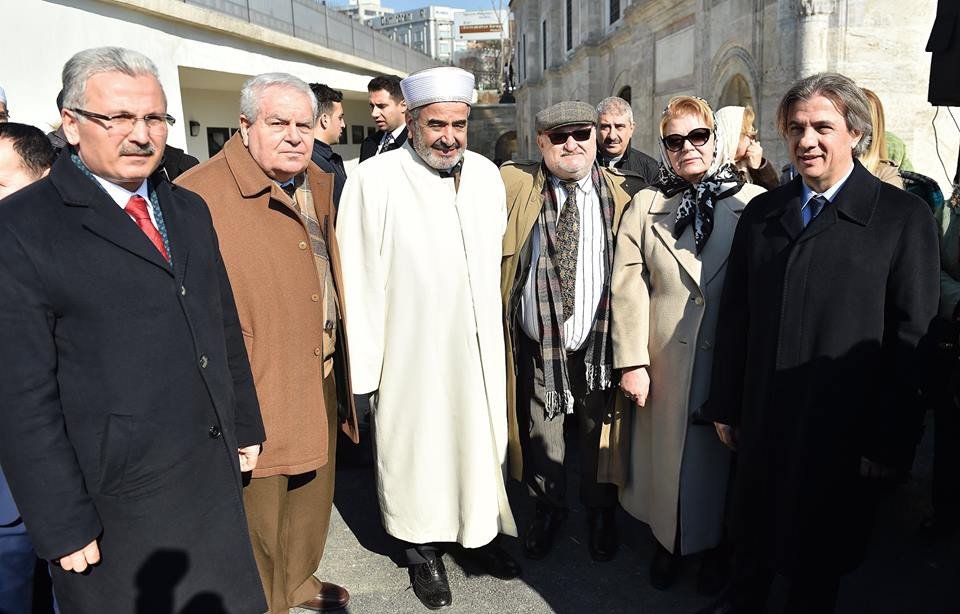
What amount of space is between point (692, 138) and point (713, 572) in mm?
1835

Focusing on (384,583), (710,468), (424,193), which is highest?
(424,193)

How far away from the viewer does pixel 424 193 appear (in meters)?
2.83

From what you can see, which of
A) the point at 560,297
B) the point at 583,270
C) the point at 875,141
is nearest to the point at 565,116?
the point at 583,270

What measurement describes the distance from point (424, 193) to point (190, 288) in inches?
45.7

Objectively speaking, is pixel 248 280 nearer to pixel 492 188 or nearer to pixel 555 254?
pixel 492 188

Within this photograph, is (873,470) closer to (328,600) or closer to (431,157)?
(431,157)

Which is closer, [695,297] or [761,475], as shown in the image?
[761,475]

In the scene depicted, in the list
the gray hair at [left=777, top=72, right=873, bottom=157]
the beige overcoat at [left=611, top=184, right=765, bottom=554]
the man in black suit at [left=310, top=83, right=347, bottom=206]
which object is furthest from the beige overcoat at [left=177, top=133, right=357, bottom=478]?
the man in black suit at [left=310, top=83, right=347, bottom=206]

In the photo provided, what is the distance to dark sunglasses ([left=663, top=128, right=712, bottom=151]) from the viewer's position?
2.66m

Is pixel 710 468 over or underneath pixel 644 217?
underneath

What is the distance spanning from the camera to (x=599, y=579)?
3064 mm

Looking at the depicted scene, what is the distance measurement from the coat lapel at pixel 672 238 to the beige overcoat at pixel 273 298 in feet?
4.52

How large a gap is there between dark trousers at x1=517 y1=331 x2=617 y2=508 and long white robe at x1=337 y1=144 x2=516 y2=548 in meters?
0.24

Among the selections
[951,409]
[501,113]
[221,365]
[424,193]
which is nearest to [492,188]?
[424,193]
